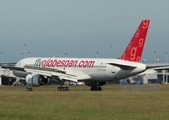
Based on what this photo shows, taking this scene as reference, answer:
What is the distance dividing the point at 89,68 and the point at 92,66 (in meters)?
0.47

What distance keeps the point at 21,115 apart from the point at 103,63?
35931 millimetres

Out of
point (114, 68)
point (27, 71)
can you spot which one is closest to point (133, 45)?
point (114, 68)

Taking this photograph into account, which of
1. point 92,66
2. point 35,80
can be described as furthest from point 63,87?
point 92,66

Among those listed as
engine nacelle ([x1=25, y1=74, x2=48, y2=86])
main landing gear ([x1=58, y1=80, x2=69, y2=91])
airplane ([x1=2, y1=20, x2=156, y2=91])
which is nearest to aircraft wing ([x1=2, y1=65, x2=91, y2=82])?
airplane ([x1=2, y1=20, x2=156, y2=91])

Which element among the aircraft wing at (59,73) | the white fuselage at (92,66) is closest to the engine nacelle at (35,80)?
the aircraft wing at (59,73)

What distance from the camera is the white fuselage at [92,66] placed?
59.4 metres

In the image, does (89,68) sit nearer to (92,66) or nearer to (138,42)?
(92,66)

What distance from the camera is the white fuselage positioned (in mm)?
59438

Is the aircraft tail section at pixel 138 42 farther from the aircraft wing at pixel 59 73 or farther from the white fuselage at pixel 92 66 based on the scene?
the aircraft wing at pixel 59 73

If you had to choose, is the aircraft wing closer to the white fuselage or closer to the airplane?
the airplane

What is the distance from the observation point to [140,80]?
4754 inches

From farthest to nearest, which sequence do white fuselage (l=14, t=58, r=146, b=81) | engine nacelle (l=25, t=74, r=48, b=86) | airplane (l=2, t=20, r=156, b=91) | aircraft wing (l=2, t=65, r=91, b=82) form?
aircraft wing (l=2, t=65, r=91, b=82) < engine nacelle (l=25, t=74, r=48, b=86) < white fuselage (l=14, t=58, r=146, b=81) < airplane (l=2, t=20, r=156, b=91)

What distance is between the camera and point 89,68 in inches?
2469

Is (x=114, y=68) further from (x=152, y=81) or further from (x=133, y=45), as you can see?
(x=152, y=81)
